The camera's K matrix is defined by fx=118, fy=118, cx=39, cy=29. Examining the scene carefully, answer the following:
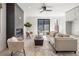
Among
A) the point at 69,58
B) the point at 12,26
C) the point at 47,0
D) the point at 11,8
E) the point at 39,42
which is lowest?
the point at 39,42

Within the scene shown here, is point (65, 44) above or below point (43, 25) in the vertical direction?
below

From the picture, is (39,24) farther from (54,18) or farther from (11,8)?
(11,8)

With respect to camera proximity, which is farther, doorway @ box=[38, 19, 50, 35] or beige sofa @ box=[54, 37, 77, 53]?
doorway @ box=[38, 19, 50, 35]

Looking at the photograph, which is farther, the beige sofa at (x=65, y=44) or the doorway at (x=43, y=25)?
the doorway at (x=43, y=25)

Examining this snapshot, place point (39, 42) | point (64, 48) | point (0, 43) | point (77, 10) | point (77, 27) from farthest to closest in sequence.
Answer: point (77, 27), point (77, 10), point (39, 42), point (0, 43), point (64, 48)

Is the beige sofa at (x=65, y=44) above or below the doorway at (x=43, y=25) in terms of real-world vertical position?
below

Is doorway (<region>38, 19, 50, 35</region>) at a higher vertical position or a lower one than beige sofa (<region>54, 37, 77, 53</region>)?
higher

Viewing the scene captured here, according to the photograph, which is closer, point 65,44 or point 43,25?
point 65,44

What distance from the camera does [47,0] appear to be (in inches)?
73.4

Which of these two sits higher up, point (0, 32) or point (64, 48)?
point (0, 32)

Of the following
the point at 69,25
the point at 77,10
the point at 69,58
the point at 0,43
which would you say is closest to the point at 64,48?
the point at 0,43

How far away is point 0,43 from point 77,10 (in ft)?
19.3

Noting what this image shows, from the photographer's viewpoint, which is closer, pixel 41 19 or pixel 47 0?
pixel 47 0

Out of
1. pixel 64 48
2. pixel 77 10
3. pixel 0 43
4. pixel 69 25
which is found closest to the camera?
pixel 64 48
